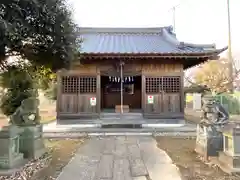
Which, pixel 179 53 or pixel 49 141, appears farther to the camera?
pixel 179 53

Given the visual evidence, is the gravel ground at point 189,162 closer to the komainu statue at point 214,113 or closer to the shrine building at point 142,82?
the komainu statue at point 214,113

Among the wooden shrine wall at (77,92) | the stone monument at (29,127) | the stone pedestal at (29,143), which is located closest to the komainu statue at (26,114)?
the stone monument at (29,127)

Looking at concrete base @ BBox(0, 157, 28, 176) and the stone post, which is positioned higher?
the stone post

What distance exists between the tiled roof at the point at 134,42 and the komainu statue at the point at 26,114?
4.69 meters

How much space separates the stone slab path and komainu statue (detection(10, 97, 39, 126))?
1.38m

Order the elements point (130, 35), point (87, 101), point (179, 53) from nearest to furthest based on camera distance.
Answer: point (179, 53) < point (87, 101) < point (130, 35)

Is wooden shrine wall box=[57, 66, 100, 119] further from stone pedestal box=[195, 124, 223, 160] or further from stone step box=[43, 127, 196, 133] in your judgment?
stone pedestal box=[195, 124, 223, 160]

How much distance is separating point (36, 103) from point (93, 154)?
1.88 m

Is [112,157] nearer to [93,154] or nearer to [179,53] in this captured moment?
[93,154]

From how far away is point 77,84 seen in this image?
11.7 metres

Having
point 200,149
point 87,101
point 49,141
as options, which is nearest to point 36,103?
point 49,141

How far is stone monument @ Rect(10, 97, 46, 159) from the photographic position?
568 cm

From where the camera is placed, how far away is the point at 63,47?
555cm

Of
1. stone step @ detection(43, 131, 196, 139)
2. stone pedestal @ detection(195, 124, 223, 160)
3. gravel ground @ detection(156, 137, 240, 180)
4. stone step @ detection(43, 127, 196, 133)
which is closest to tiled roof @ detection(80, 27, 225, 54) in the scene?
stone step @ detection(43, 127, 196, 133)
